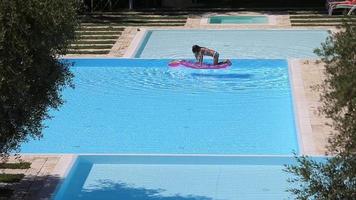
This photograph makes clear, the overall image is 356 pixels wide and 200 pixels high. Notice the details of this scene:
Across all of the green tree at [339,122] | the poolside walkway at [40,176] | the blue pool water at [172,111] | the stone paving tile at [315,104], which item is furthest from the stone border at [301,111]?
the green tree at [339,122]

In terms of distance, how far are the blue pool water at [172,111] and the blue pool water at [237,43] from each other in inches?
59.4

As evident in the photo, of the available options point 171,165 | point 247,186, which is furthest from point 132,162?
point 247,186

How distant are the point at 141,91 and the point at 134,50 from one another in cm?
398

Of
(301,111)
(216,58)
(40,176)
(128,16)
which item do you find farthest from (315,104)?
(128,16)

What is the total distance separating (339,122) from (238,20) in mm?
21052

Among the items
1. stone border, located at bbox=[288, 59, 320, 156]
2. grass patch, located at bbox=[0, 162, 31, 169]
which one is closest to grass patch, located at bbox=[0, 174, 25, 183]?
grass patch, located at bbox=[0, 162, 31, 169]

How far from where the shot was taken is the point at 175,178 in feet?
38.4

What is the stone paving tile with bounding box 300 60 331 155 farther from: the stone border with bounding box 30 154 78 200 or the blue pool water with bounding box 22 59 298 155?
the stone border with bounding box 30 154 78 200

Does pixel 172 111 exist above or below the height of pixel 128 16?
below

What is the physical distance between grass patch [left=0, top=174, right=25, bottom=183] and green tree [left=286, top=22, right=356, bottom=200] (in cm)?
529

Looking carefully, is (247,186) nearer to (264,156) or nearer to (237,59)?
(264,156)

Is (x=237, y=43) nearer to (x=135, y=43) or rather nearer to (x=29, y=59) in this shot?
(x=135, y=43)

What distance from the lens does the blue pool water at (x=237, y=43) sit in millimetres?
21719

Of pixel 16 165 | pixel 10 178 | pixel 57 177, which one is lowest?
pixel 10 178
